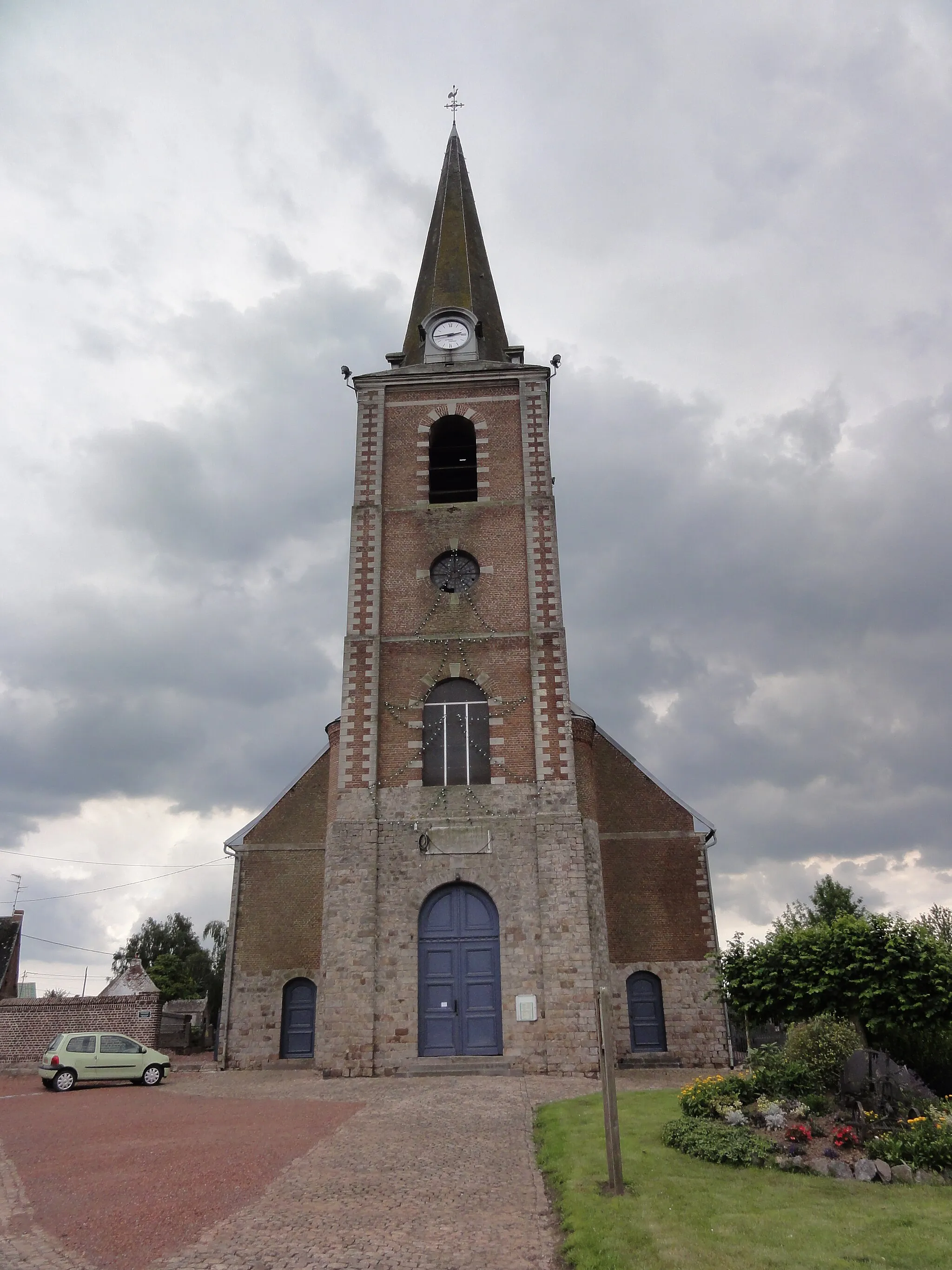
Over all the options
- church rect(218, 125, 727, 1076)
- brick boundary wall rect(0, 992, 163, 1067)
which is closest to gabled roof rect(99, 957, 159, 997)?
brick boundary wall rect(0, 992, 163, 1067)

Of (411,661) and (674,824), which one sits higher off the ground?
(411,661)

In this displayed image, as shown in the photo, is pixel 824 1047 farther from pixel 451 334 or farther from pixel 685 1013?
pixel 451 334

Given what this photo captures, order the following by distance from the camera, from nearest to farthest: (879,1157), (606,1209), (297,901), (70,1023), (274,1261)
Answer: (274,1261) → (606,1209) → (879,1157) → (70,1023) → (297,901)

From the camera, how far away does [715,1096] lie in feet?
37.4

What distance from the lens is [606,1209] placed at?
Result: 750cm

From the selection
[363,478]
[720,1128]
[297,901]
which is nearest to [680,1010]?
[297,901]

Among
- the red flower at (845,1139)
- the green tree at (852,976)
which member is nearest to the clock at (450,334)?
the green tree at (852,976)

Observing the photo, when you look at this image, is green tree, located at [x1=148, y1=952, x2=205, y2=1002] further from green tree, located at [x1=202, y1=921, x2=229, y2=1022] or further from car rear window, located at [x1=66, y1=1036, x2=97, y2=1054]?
car rear window, located at [x1=66, y1=1036, x2=97, y2=1054]

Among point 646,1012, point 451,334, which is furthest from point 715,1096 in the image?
point 451,334

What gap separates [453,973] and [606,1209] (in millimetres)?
12140

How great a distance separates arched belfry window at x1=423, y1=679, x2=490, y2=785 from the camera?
68.6 ft

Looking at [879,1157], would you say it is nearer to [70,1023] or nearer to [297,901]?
[297,901]

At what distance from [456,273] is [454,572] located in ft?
39.9

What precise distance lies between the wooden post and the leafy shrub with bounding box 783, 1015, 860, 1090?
442 centimetres
